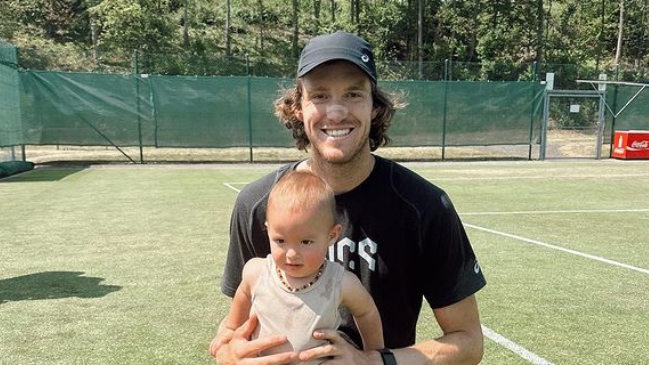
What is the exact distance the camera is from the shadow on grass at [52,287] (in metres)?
5.42

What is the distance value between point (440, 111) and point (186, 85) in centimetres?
887

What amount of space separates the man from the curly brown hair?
0.70 feet

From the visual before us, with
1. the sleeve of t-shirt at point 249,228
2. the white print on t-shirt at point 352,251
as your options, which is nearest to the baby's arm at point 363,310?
the white print on t-shirt at point 352,251

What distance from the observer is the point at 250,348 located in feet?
6.63

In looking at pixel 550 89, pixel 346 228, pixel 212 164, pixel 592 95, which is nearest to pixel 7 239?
pixel 346 228

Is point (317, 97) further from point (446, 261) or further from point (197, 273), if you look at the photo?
point (197, 273)

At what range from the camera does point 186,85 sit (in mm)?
20250

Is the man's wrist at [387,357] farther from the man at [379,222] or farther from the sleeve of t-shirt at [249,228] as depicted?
the sleeve of t-shirt at [249,228]

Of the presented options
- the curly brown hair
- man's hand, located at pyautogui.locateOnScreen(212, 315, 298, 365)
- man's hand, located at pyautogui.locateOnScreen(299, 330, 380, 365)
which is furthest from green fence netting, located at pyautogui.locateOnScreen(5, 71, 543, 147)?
man's hand, located at pyautogui.locateOnScreen(299, 330, 380, 365)

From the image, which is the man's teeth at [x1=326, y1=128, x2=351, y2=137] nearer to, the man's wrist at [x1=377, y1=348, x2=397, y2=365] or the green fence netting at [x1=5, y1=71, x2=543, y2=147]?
the man's wrist at [x1=377, y1=348, x2=397, y2=365]

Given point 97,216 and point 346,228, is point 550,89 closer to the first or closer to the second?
point 97,216

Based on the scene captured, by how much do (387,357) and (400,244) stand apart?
413 mm

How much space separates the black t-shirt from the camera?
2270 mm

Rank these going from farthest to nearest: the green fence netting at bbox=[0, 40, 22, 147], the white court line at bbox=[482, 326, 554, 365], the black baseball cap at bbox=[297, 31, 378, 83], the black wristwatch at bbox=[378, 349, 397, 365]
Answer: the green fence netting at bbox=[0, 40, 22, 147] < the white court line at bbox=[482, 326, 554, 365] < the black baseball cap at bbox=[297, 31, 378, 83] < the black wristwatch at bbox=[378, 349, 397, 365]
